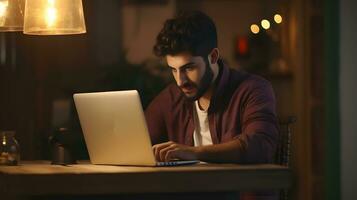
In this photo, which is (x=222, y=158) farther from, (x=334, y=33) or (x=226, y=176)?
(x=334, y=33)

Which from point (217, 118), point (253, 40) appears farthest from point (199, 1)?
point (217, 118)

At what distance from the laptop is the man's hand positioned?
0.08 feet

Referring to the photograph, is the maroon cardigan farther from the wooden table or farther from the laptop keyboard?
the wooden table

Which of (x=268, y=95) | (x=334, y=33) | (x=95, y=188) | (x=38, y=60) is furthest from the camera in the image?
(x=38, y=60)

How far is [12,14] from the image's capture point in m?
3.63

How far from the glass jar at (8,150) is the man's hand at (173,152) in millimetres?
559

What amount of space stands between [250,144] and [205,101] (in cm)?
67

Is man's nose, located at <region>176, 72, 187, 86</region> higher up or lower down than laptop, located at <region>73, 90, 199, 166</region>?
higher up

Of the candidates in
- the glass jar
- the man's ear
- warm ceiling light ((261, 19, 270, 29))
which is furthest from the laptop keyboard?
warm ceiling light ((261, 19, 270, 29))

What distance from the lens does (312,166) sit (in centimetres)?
561

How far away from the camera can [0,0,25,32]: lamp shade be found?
3.61m

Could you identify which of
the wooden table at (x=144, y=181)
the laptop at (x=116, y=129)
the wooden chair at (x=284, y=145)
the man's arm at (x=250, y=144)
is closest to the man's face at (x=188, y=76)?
the man's arm at (x=250, y=144)

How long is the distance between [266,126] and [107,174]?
0.84m

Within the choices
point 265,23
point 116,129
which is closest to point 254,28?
point 265,23
